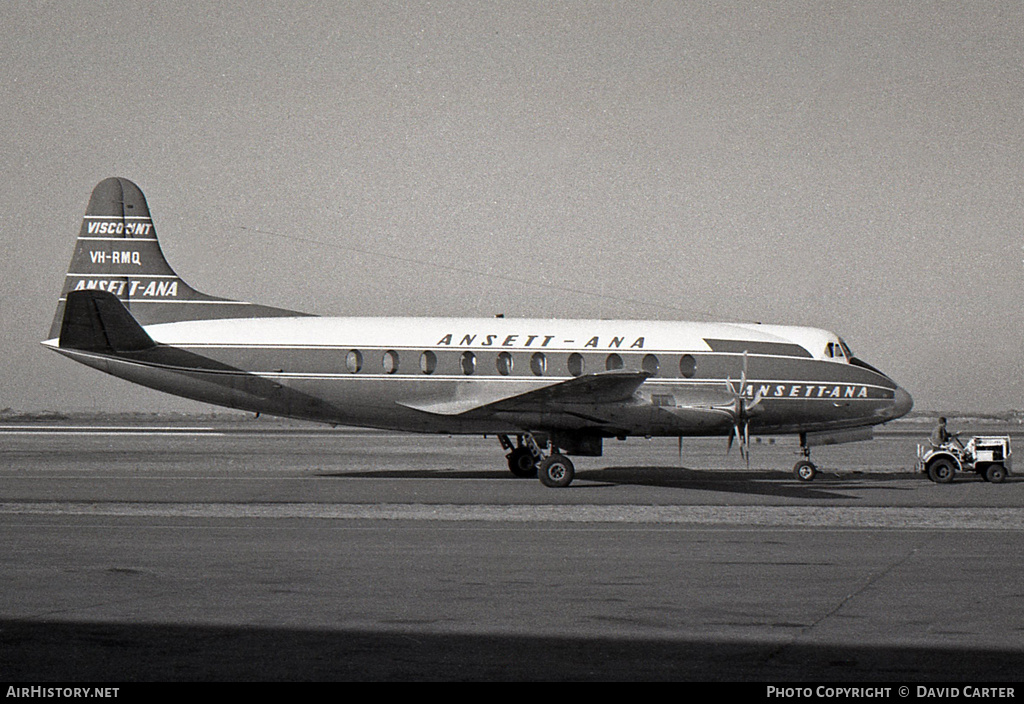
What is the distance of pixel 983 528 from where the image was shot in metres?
19.2

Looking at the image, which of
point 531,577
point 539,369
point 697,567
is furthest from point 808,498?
point 531,577

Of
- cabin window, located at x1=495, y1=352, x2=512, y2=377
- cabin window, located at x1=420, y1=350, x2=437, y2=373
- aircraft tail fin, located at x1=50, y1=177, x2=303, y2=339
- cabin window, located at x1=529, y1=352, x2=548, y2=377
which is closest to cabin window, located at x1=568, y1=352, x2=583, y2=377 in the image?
cabin window, located at x1=529, y1=352, x2=548, y2=377

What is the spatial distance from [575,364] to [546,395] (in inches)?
103

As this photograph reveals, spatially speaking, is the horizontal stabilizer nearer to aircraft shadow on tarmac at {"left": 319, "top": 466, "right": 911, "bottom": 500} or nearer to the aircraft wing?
aircraft shadow on tarmac at {"left": 319, "top": 466, "right": 911, "bottom": 500}

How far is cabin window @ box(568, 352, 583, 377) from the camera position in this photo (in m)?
30.9

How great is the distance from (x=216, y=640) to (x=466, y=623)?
7.95 feet

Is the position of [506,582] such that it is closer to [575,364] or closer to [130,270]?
[575,364]

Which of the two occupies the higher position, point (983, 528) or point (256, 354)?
point (256, 354)

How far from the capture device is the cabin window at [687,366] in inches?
1227

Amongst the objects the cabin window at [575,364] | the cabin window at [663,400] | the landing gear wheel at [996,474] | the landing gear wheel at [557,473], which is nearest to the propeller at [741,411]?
the cabin window at [663,400]

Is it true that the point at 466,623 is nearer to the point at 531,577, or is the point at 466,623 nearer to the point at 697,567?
the point at 531,577

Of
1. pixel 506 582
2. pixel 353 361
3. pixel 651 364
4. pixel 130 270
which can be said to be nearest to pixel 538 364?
pixel 651 364

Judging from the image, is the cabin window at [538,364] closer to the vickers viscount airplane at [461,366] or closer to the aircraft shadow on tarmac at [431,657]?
the vickers viscount airplane at [461,366]

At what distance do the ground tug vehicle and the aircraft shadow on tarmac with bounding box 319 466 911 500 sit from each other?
145cm
